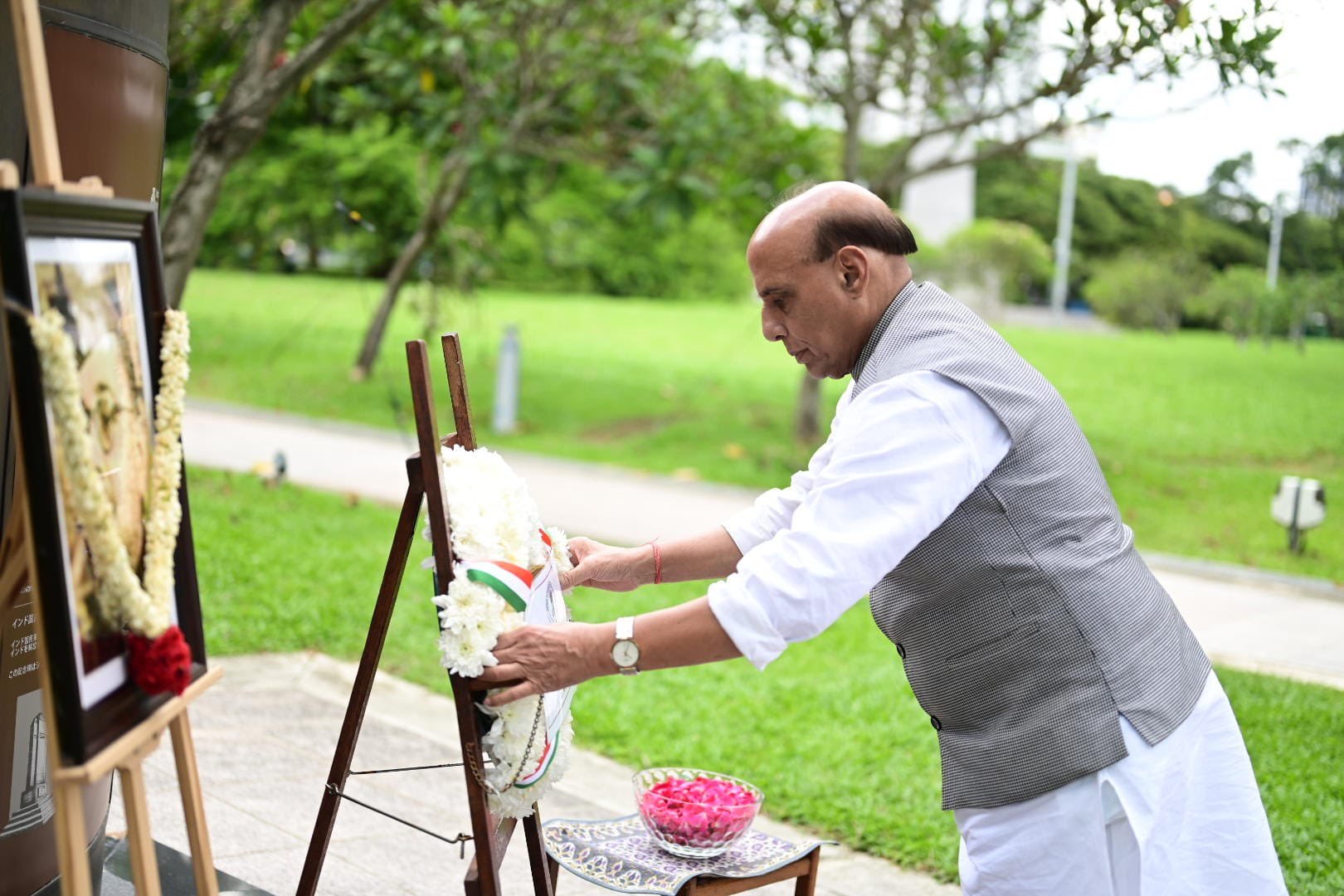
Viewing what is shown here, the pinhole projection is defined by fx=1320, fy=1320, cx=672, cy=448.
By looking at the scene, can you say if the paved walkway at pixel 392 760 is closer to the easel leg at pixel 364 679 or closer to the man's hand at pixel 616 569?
the easel leg at pixel 364 679

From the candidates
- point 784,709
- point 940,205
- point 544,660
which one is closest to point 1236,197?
point 784,709

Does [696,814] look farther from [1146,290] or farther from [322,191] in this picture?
[1146,290]

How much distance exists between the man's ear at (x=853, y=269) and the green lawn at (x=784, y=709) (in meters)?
2.33

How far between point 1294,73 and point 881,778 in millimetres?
4366

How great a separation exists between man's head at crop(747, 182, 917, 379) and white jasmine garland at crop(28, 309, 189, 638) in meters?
1.06

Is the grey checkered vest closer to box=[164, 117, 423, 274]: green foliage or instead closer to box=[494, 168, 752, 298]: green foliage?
box=[164, 117, 423, 274]: green foliage

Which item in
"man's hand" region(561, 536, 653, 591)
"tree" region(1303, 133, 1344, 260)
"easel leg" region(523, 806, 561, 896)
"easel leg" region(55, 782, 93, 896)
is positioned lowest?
"easel leg" region(523, 806, 561, 896)

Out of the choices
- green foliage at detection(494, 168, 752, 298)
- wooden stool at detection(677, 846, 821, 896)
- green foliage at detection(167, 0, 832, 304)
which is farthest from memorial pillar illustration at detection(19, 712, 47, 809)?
green foliage at detection(494, 168, 752, 298)

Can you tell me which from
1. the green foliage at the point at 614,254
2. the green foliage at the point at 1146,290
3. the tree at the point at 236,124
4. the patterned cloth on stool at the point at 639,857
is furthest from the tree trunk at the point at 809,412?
the green foliage at the point at 614,254

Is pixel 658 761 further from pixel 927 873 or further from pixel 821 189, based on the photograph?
pixel 821 189

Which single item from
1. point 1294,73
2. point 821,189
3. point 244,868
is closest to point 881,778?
point 244,868

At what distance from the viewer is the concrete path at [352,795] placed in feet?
12.7

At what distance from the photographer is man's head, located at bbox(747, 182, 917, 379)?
2463mm

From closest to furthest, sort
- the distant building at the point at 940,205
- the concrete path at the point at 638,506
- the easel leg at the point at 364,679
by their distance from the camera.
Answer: the easel leg at the point at 364,679, the concrete path at the point at 638,506, the distant building at the point at 940,205
